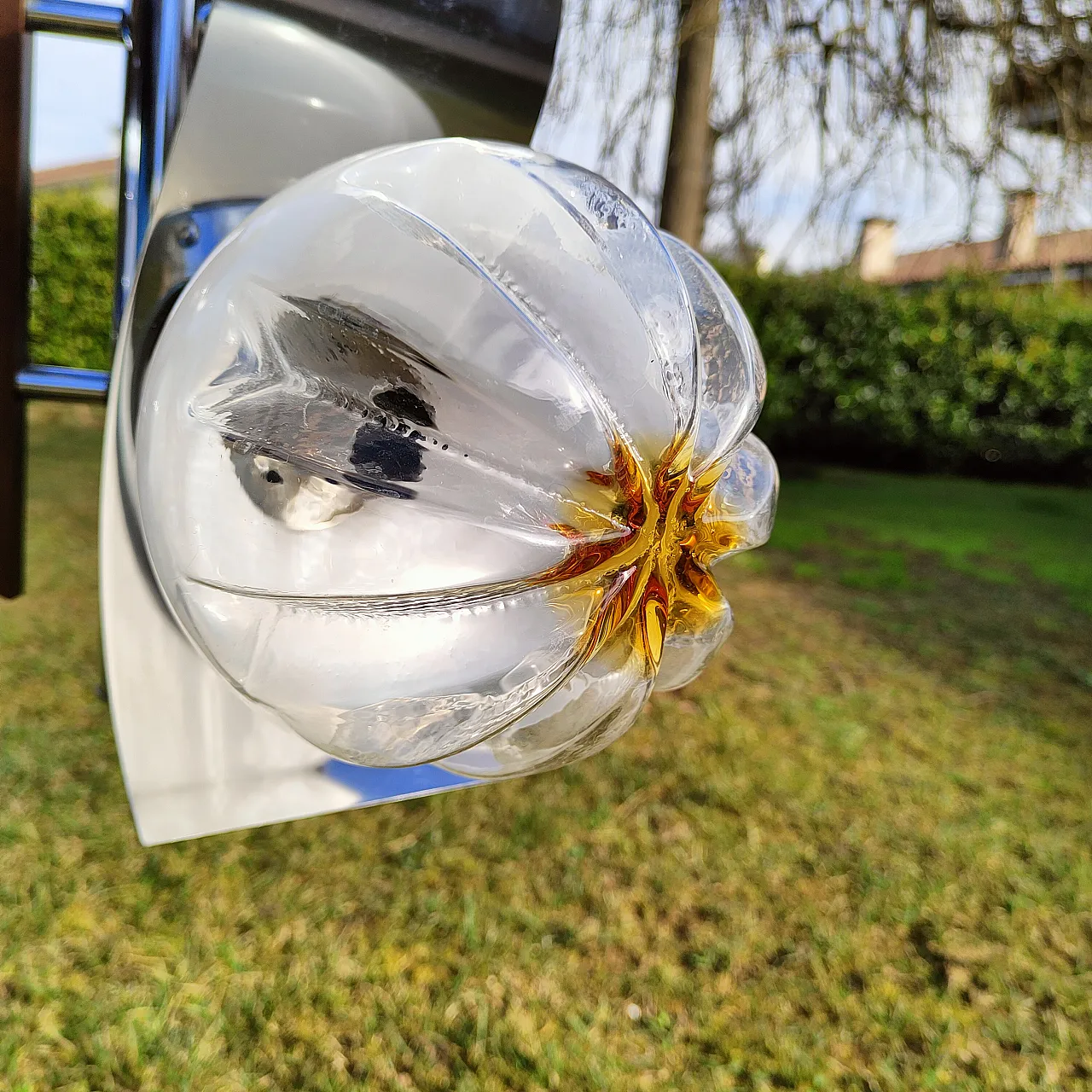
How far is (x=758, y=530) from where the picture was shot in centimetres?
95

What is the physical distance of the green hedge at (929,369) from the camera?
8.01 meters

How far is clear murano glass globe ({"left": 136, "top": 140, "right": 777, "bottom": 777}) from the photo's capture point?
→ 0.65 m

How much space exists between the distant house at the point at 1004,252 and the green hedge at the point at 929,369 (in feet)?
0.95

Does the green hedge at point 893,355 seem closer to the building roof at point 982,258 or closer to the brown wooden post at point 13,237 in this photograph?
the building roof at point 982,258

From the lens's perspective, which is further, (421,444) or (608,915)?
(608,915)

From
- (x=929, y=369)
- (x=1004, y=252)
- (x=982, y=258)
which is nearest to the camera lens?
(x=1004, y=252)

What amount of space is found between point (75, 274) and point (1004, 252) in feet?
24.7

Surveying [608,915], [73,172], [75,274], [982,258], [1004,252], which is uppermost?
[1004,252]

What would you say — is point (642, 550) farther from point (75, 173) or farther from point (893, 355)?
point (75, 173)

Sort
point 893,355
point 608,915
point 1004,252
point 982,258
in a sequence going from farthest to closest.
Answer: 1. point 893,355
2. point 982,258
3. point 1004,252
4. point 608,915

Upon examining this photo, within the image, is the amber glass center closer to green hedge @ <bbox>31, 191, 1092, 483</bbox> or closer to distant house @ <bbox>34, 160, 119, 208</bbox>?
green hedge @ <bbox>31, 191, 1092, 483</bbox>

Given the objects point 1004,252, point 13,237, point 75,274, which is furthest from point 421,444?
point 75,274

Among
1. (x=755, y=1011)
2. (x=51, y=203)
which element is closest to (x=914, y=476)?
(x=755, y=1011)

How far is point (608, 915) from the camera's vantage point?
1817 mm
